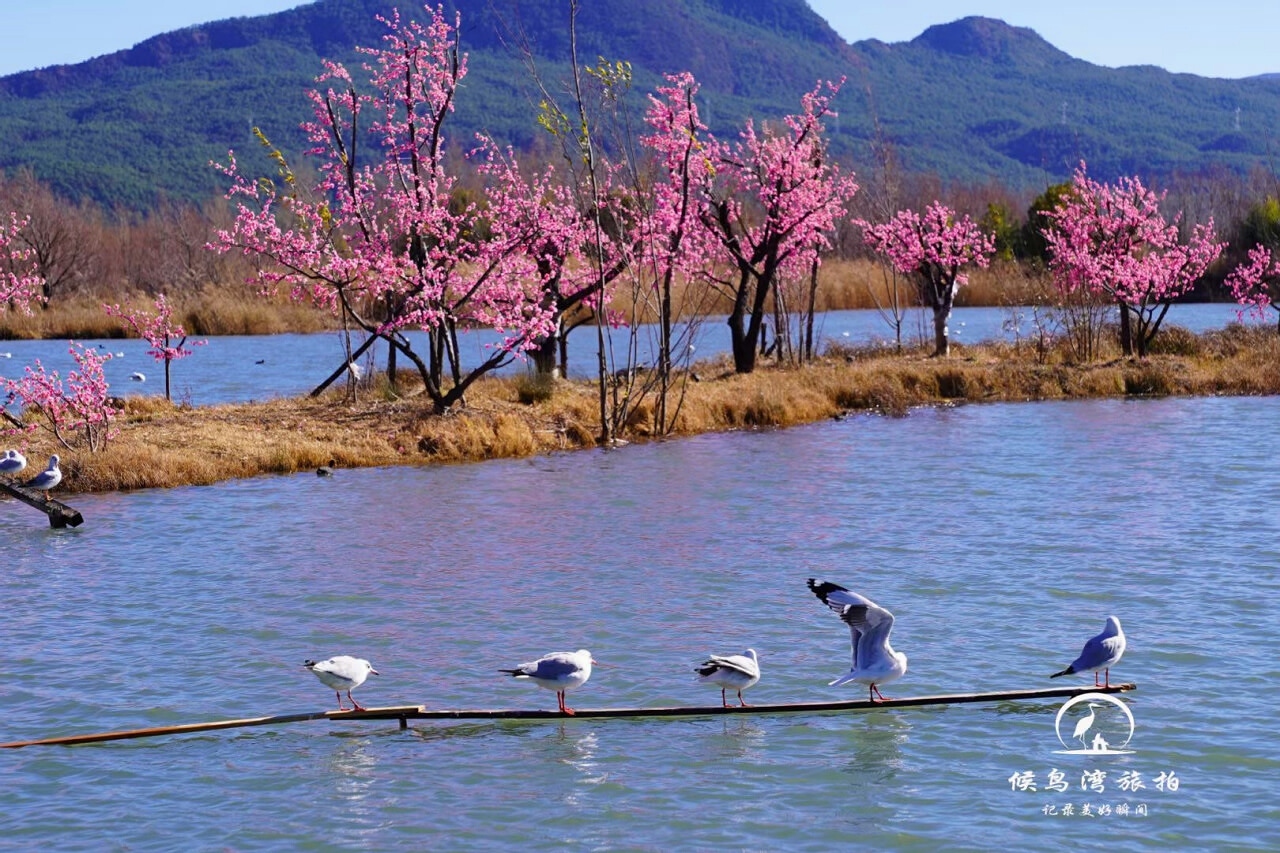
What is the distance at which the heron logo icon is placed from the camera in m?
10.3

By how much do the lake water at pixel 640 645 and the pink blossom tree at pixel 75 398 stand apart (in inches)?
62.5

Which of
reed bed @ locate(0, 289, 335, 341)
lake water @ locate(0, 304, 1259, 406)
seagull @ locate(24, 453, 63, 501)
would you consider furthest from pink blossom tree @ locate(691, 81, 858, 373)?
reed bed @ locate(0, 289, 335, 341)

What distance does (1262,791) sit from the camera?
950 centimetres

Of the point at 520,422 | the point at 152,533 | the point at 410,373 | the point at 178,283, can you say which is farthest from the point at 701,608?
the point at 178,283

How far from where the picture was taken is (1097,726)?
1077 centimetres

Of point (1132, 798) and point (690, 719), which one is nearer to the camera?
point (1132, 798)

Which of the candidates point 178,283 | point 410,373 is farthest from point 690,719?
point 178,283

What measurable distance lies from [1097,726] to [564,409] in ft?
54.9

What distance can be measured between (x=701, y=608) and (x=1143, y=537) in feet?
20.8

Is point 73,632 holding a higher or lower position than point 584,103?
lower

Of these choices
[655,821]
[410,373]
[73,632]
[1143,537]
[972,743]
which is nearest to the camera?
[655,821]

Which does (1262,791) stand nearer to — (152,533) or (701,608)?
(701,608)

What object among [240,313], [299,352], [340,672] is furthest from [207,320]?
[340,672]

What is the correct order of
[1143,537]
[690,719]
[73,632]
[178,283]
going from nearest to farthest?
[690,719] → [73,632] → [1143,537] → [178,283]
